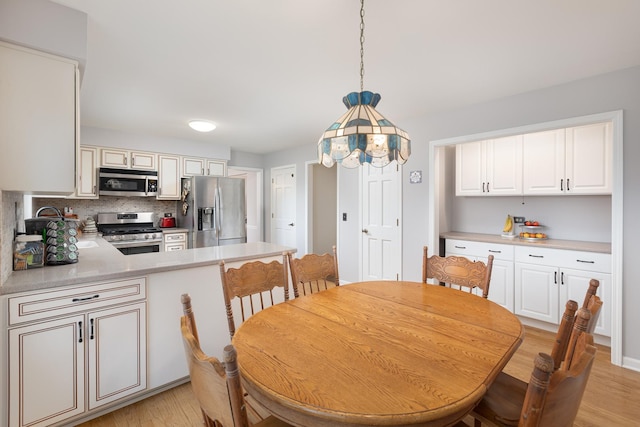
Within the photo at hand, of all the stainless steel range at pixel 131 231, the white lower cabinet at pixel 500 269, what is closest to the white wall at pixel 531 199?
the white lower cabinet at pixel 500 269

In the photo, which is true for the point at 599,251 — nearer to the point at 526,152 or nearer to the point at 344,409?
the point at 526,152

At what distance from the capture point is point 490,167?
11.8 ft

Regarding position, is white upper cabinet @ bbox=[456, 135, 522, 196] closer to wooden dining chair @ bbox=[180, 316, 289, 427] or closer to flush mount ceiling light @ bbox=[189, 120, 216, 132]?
flush mount ceiling light @ bbox=[189, 120, 216, 132]

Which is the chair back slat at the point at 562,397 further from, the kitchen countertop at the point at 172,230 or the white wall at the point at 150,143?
the white wall at the point at 150,143

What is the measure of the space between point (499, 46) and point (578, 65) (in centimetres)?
82

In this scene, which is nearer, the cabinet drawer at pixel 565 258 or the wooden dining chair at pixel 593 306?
the wooden dining chair at pixel 593 306

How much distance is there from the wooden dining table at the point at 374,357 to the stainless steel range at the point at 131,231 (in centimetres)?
360

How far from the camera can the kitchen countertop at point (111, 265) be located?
5.21 ft

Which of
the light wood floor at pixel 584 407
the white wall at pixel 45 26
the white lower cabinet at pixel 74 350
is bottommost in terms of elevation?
the light wood floor at pixel 584 407

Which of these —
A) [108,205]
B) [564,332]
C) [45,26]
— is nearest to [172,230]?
[108,205]

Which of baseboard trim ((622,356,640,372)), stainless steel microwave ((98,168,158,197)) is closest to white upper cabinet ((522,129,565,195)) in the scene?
baseboard trim ((622,356,640,372))

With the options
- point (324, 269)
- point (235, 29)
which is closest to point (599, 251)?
point (324, 269)

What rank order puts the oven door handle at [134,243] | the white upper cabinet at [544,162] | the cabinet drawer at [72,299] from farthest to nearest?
the oven door handle at [134,243] → the white upper cabinet at [544,162] → the cabinet drawer at [72,299]

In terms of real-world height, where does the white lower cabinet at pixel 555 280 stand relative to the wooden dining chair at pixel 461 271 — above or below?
below
